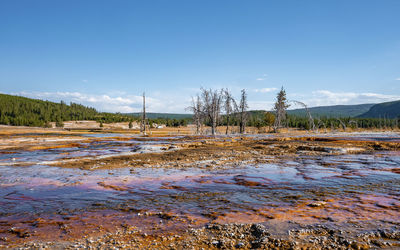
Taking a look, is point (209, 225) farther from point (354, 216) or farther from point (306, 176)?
point (306, 176)

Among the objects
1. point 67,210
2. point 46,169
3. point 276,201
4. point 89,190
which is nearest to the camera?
point 67,210

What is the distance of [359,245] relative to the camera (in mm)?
4117

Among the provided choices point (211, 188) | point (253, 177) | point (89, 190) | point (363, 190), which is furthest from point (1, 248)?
point (363, 190)

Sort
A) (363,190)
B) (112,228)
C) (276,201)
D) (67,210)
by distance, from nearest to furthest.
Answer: (112,228), (67,210), (276,201), (363,190)

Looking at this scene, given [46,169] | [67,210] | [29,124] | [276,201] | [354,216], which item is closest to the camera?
[354,216]

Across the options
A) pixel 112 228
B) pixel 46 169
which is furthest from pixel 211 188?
pixel 46 169

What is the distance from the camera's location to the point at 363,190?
26.5 ft

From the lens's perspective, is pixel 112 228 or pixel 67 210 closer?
pixel 112 228

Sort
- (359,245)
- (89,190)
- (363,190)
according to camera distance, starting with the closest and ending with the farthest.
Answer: (359,245), (363,190), (89,190)

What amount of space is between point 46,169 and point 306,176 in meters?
13.9

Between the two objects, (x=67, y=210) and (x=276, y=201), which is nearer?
(x=67, y=210)

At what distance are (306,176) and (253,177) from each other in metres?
2.38

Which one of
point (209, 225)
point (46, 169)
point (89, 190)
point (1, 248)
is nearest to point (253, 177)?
point (209, 225)

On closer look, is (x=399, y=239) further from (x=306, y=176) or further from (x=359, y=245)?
(x=306, y=176)
